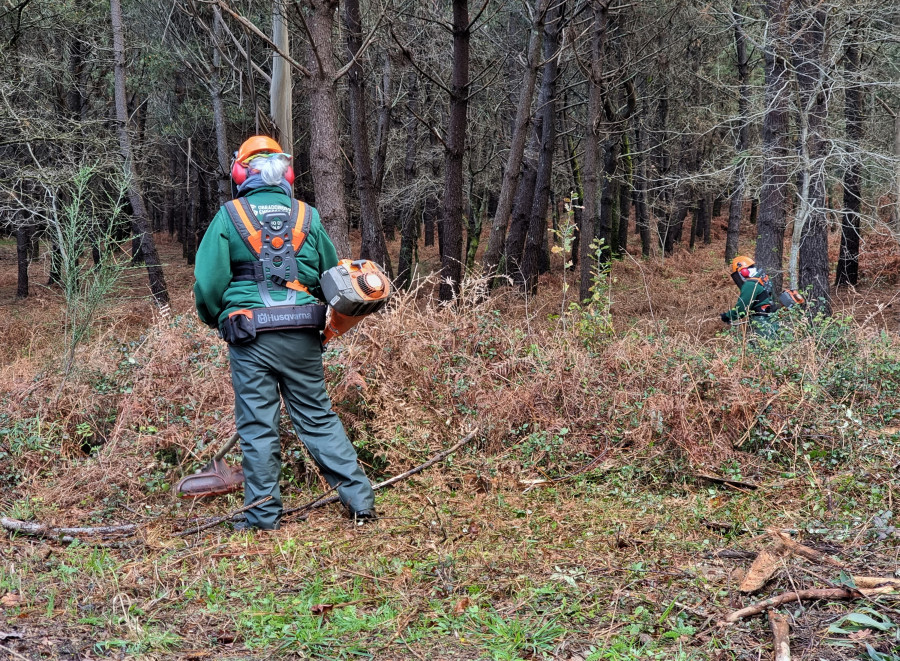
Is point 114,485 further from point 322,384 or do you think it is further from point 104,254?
point 104,254

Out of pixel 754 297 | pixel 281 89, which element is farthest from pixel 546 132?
pixel 281 89

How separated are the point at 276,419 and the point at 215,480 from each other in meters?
0.79

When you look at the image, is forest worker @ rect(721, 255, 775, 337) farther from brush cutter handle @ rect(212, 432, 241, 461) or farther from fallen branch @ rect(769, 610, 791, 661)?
fallen branch @ rect(769, 610, 791, 661)

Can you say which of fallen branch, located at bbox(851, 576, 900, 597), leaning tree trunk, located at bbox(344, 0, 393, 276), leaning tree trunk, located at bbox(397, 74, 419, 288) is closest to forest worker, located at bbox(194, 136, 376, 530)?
fallen branch, located at bbox(851, 576, 900, 597)

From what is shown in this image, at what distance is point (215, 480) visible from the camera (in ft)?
15.7

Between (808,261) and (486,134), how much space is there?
8.95 m

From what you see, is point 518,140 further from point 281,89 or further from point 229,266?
point 229,266

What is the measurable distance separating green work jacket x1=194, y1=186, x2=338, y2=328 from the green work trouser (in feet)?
0.79

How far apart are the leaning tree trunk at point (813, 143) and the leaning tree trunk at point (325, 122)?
24.3 feet

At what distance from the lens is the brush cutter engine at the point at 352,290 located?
4168 millimetres

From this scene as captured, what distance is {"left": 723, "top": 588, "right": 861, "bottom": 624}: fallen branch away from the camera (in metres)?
2.80

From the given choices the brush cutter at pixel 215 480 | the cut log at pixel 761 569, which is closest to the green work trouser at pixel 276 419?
the brush cutter at pixel 215 480

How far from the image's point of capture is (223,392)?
5.74 m

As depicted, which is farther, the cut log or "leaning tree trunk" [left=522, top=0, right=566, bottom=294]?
"leaning tree trunk" [left=522, top=0, right=566, bottom=294]
